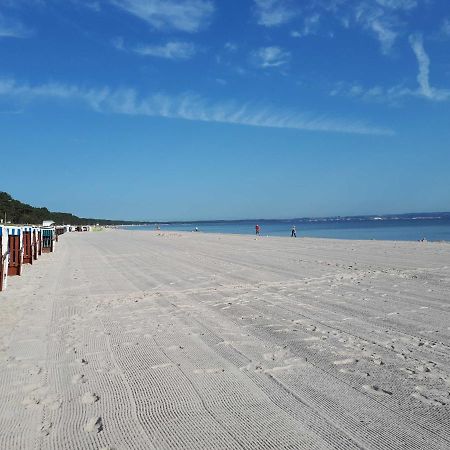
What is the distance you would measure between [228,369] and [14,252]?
11.0m

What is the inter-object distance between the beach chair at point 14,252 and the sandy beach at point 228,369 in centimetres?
427

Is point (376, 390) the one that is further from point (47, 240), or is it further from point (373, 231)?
point (373, 231)

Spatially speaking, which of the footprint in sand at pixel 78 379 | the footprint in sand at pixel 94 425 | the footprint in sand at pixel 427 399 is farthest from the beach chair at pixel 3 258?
the footprint in sand at pixel 427 399

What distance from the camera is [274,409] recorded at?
11.5ft

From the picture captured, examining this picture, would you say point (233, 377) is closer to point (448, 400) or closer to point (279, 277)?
Result: point (448, 400)

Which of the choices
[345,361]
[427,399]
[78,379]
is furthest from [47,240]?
[427,399]

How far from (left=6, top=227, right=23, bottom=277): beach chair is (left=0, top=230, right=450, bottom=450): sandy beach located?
14.0ft

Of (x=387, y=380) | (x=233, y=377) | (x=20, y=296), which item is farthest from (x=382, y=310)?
(x=20, y=296)

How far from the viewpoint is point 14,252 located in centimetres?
1327

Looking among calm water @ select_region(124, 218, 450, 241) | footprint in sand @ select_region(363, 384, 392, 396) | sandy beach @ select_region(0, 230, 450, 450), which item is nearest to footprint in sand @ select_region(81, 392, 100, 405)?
sandy beach @ select_region(0, 230, 450, 450)

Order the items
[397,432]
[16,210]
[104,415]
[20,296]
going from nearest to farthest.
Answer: [397,432]
[104,415]
[20,296]
[16,210]

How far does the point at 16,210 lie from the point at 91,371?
280 feet

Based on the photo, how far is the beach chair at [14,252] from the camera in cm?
1296

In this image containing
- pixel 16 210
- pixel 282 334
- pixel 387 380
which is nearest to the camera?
pixel 387 380
